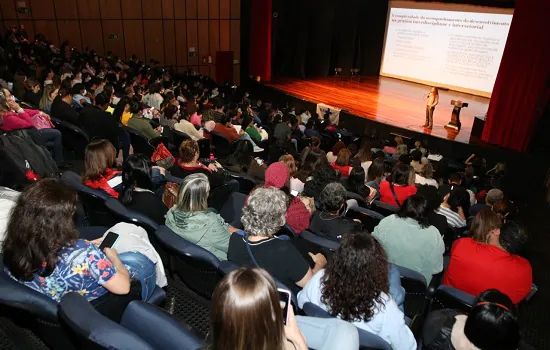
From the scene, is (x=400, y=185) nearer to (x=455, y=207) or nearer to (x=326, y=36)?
(x=455, y=207)

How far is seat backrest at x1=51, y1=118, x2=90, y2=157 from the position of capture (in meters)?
5.15

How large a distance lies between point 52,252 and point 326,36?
15298mm

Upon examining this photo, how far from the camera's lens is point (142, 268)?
2.20 metres

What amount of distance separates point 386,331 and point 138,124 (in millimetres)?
5092

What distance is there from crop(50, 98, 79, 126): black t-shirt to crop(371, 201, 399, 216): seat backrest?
4303 mm

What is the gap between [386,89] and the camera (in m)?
14.3

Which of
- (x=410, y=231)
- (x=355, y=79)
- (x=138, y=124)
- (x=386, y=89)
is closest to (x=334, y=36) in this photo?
(x=355, y=79)

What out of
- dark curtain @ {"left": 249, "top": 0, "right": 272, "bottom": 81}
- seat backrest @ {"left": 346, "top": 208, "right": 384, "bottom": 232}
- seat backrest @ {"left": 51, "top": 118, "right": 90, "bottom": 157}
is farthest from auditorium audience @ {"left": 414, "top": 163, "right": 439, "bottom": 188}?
dark curtain @ {"left": 249, "top": 0, "right": 272, "bottom": 81}

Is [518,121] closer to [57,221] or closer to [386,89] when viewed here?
[386,89]

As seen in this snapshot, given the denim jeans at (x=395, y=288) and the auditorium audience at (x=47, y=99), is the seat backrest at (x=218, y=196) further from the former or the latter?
the auditorium audience at (x=47, y=99)

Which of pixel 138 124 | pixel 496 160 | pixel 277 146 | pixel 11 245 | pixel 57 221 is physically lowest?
pixel 496 160

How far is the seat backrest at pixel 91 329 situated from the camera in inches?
57.9

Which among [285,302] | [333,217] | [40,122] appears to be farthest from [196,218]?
[40,122]

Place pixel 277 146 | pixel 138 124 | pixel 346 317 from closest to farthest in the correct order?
1. pixel 346 317
2. pixel 138 124
3. pixel 277 146
